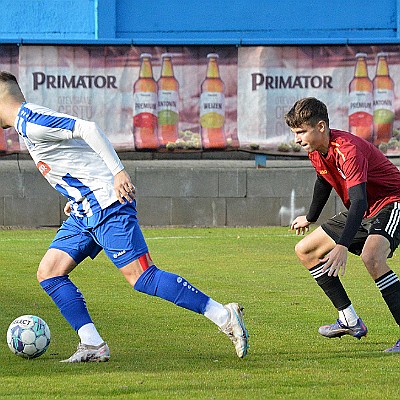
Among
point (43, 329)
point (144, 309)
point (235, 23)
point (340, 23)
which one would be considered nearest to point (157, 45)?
point (235, 23)

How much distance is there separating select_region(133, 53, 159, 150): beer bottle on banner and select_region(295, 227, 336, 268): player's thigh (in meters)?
11.4

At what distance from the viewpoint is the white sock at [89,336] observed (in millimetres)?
6922

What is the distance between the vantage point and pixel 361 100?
62.5 feet

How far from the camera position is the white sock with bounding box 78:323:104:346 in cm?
692

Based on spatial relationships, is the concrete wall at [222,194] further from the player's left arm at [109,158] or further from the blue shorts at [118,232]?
the player's left arm at [109,158]

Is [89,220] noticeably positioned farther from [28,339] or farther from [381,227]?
[381,227]

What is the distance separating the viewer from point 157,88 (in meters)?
18.8

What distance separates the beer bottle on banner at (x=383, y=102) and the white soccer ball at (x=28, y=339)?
499 inches

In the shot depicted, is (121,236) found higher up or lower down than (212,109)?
lower down

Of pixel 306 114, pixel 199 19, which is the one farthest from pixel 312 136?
pixel 199 19

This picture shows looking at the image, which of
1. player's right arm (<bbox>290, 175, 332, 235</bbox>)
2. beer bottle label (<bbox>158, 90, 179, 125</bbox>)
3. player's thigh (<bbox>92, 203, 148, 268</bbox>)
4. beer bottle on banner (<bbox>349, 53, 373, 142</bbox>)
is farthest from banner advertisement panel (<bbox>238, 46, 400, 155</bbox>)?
player's thigh (<bbox>92, 203, 148, 268</bbox>)

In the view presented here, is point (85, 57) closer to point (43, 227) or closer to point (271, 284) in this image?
point (43, 227)

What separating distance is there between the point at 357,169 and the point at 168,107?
39.6ft

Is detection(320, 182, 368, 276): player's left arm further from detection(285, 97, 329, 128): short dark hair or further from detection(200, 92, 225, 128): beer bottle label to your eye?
detection(200, 92, 225, 128): beer bottle label
